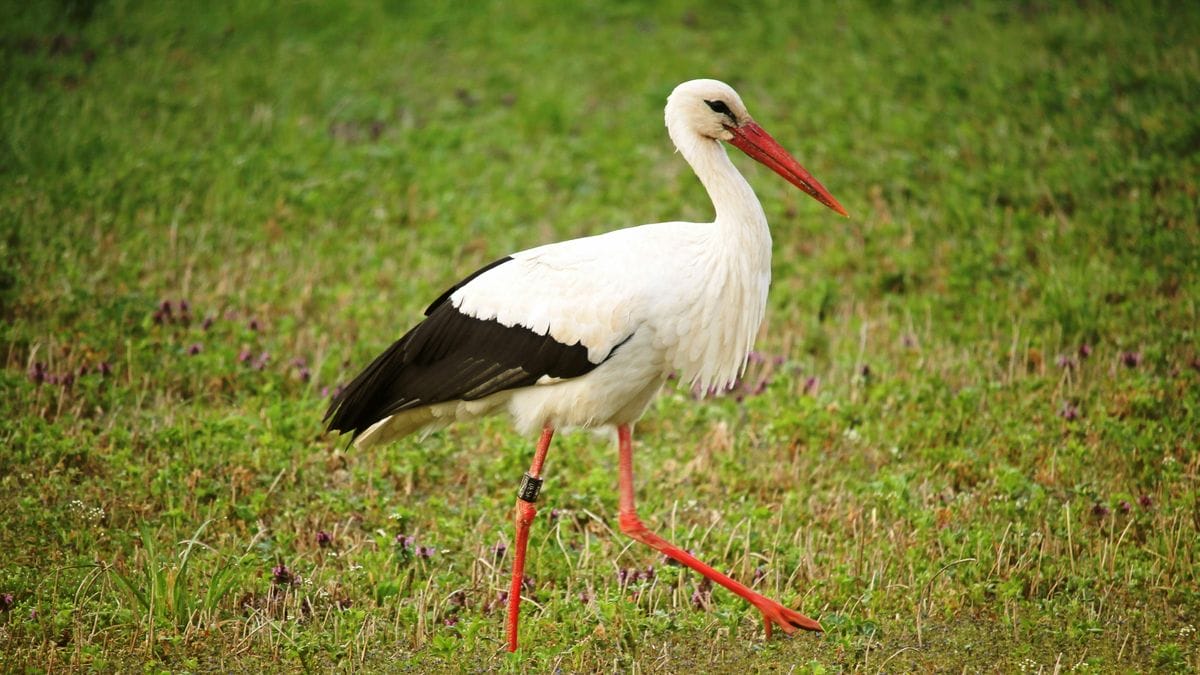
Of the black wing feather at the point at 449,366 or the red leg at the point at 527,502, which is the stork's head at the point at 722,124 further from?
the red leg at the point at 527,502

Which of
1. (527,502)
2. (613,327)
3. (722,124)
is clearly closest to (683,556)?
(527,502)

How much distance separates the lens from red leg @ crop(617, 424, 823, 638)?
4.24m

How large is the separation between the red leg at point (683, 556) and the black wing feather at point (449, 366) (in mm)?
462

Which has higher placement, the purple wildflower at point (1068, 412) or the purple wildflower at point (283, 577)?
the purple wildflower at point (1068, 412)

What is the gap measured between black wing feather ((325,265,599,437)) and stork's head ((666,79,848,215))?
870 millimetres

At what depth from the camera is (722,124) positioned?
4484 mm

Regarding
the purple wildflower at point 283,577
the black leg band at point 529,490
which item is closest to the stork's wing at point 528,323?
the black leg band at point 529,490

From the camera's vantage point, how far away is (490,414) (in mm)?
4859

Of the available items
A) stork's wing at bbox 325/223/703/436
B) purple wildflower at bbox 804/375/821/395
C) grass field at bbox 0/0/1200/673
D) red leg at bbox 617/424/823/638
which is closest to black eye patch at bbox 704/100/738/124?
stork's wing at bbox 325/223/703/436

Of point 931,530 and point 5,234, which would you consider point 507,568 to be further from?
point 5,234

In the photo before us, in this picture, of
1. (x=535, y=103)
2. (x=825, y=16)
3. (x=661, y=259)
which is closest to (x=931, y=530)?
(x=661, y=259)

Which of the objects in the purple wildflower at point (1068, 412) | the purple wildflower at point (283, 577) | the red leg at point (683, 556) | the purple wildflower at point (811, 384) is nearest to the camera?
the red leg at point (683, 556)

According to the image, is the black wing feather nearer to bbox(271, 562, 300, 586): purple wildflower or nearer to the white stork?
the white stork

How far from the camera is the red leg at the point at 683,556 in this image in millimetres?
4242
